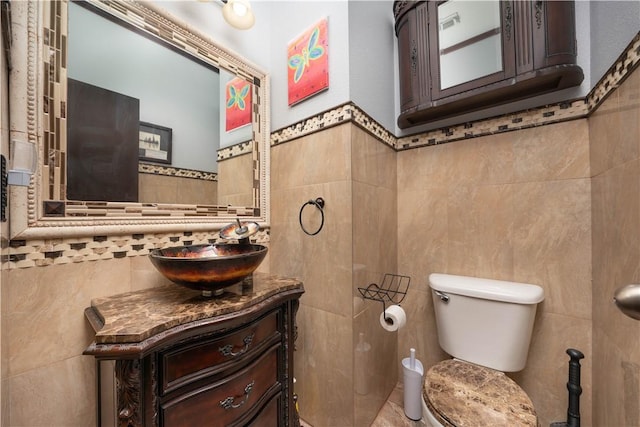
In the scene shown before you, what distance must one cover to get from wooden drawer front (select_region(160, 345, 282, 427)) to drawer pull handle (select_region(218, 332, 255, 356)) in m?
0.07

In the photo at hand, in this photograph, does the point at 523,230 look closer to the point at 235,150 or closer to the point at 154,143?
the point at 235,150

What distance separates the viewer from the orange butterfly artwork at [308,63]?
1.20 m

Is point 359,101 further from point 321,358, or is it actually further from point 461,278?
point 321,358

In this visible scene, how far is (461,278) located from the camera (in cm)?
130

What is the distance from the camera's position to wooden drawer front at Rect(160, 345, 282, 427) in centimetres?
67

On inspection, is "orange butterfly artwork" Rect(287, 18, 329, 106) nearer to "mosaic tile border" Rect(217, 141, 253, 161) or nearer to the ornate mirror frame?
"mosaic tile border" Rect(217, 141, 253, 161)

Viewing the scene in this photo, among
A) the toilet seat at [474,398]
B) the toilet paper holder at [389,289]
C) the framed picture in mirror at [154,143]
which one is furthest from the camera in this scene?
the toilet paper holder at [389,289]

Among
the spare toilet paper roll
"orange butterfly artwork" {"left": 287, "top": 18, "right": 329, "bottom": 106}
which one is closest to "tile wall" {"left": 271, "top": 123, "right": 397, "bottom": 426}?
the spare toilet paper roll

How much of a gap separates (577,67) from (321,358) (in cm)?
168

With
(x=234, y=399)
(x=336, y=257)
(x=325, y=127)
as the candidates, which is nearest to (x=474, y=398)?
(x=336, y=257)

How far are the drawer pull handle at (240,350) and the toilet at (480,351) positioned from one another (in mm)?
691

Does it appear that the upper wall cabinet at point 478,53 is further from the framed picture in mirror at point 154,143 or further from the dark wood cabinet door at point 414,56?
the framed picture in mirror at point 154,143

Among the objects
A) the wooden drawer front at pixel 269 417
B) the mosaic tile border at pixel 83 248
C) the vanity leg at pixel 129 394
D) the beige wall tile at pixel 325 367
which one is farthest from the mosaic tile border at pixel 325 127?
the wooden drawer front at pixel 269 417

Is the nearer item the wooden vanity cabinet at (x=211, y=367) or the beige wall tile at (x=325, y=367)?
the wooden vanity cabinet at (x=211, y=367)
